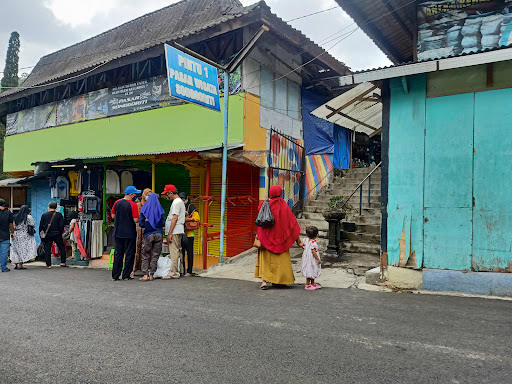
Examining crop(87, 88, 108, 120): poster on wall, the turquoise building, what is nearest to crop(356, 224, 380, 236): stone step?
the turquoise building

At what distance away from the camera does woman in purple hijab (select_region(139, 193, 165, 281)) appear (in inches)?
297

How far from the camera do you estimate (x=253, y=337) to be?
3.89 meters

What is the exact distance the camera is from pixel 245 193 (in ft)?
36.0

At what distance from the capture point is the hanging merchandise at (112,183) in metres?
11.7

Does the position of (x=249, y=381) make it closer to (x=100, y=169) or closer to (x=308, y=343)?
(x=308, y=343)

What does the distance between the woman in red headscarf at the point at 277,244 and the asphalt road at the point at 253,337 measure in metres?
0.37

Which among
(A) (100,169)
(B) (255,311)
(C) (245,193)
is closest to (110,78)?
(A) (100,169)

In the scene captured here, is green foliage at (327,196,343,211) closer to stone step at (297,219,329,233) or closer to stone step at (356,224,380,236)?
stone step at (297,219,329,233)

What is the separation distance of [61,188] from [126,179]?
7.05 feet

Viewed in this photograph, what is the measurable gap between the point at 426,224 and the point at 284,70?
23.8ft

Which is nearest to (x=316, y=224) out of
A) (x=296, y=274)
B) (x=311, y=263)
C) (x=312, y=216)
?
(x=312, y=216)

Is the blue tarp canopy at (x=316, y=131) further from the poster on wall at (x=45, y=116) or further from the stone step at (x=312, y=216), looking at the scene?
the poster on wall at (x=45, y=116)

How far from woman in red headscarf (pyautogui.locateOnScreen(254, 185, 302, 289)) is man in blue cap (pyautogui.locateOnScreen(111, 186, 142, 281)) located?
2.87 meters

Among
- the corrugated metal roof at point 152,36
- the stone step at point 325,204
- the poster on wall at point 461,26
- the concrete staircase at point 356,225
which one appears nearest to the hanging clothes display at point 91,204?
the corrugated metal roof at point 152,36
